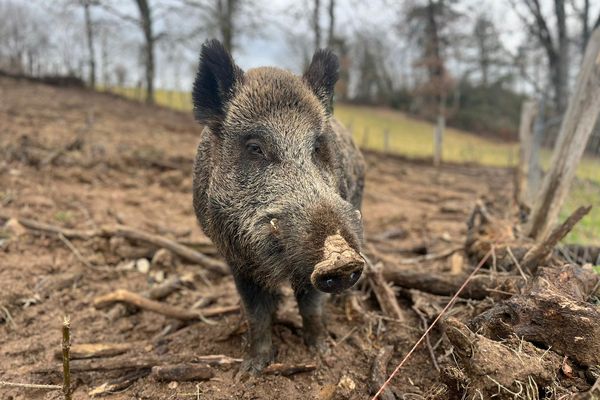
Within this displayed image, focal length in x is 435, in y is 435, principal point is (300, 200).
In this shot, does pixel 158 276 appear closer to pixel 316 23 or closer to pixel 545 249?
pixel 545 249

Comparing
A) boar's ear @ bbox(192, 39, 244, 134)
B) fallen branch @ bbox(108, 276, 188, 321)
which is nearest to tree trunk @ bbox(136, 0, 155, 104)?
fallen branch @ bbox(108, 276, 188, 321)

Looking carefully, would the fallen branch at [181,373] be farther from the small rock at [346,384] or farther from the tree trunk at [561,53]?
the tree trunk at [561,53]

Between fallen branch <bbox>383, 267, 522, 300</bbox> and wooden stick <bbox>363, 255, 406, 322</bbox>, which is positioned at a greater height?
fallen branch <bbox>383, 267, 522, 300</bbox>

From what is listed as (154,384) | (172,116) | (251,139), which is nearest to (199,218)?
(251,139)

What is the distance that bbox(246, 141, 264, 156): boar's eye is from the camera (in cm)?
279

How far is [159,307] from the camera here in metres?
4.10

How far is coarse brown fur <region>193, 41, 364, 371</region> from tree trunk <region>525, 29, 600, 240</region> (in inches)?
104

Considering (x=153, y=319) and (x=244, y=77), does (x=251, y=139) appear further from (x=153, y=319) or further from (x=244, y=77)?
(x=153, y=319)

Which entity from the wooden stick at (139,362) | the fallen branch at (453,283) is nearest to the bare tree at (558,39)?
the fallen branch at (453,283)

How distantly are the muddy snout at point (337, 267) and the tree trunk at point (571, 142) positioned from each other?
139 inches

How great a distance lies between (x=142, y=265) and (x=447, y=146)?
23.2m

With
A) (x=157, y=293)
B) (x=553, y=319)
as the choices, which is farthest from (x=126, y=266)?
(x=553, y=319)

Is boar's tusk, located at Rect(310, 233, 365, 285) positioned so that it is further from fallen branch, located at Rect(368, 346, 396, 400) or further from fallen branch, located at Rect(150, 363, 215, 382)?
fallen branch, located at Rect(150, 363, 215, 382)

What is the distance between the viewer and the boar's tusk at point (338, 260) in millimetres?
1918
